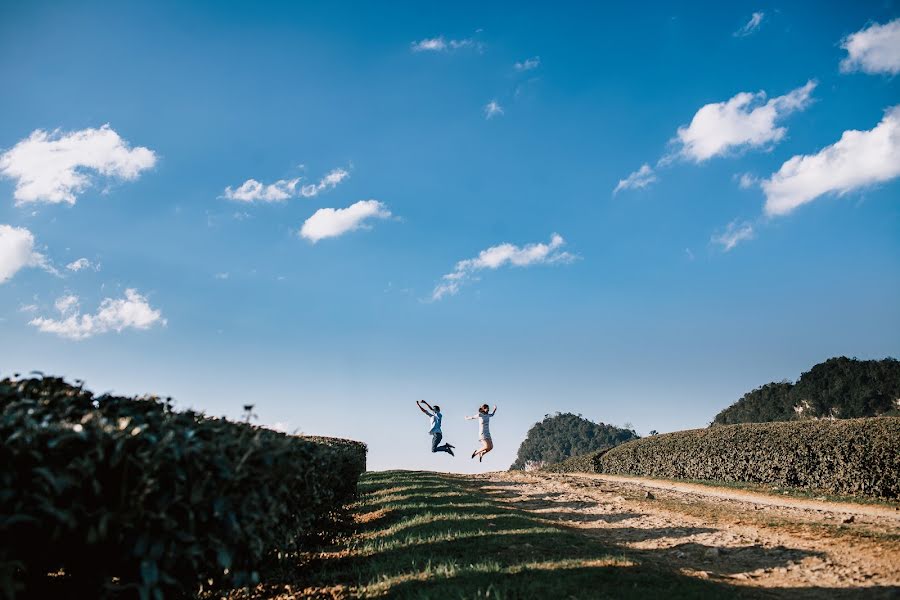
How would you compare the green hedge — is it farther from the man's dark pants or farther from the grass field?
the man's dark pants

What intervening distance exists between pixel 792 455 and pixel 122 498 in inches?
910

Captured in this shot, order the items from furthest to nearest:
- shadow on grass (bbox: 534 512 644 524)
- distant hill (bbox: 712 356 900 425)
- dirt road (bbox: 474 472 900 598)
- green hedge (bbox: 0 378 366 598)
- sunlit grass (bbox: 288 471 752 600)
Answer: distant hill (bbox: 712 356 900 425), shadow on grass (bbox: 534 512 644 524), dirt road (bbox: 474 472 900 598), sunlit grass (bbox: 288 471 752 600), green hedge (bbox: 0 378 366 598)

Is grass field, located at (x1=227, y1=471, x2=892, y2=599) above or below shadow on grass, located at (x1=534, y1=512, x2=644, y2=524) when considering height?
above

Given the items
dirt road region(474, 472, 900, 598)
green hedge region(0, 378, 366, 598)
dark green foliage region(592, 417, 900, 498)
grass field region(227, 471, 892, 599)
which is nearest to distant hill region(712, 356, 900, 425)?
dark green foliage region(592, 417, 900, 498)

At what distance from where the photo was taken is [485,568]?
6180 millimetres

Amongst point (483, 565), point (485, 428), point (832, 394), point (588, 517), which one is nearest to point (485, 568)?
point (483, 565)

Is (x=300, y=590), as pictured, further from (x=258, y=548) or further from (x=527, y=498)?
(x=527, y=498)

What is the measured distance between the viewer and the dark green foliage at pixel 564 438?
5938 centimetres

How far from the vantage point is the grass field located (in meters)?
5.59

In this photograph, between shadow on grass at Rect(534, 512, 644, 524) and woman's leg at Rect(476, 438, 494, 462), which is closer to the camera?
shadow on grass at Rect(534, 512, 644, 524)

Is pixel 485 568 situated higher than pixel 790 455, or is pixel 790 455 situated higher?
pixel 790 455

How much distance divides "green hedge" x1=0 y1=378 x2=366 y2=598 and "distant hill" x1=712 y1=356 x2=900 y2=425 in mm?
34325

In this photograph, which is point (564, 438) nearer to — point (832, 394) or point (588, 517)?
point (832, 394)

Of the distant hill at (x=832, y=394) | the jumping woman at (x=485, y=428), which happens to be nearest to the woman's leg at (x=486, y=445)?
the jumping woman at (x=485, y=428)
